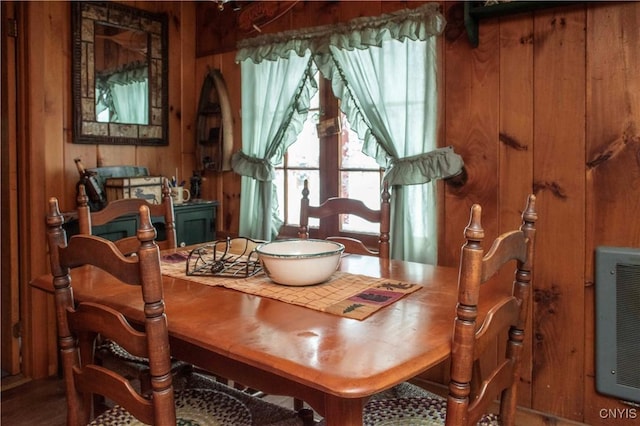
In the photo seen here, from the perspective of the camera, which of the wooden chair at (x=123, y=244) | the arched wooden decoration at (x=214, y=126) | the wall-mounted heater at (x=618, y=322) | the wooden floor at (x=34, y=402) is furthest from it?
the arched wooden decoration at (x=214, y=126)

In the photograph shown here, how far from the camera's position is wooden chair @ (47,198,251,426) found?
3.70ft

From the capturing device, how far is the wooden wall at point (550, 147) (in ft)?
6.77

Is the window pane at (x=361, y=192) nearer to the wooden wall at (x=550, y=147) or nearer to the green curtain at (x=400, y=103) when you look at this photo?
the green curtain at (x=400, y=103)

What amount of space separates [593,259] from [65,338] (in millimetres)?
1901

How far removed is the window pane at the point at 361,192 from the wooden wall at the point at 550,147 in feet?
1.40

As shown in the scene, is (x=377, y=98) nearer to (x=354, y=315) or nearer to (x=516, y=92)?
Answer: (x=516, y=92)

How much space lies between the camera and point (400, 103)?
2605mm

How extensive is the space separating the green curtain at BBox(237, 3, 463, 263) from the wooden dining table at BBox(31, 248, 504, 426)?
94 centimetres

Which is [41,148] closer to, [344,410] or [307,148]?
[307,148]

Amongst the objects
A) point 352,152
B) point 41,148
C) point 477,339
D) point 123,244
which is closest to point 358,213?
point 352,152

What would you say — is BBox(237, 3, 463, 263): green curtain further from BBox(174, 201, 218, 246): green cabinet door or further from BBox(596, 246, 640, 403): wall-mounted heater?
BBox(174, 201, 218, 246): green cabinet door

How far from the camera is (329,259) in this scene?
1555mm

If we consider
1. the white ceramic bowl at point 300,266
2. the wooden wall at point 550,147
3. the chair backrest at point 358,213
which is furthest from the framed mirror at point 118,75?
the white ceramic bowl at point 300,266

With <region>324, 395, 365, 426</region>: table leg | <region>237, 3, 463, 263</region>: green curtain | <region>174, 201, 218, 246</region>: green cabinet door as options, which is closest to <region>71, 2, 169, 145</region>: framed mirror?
<region>174, 201, 218, 246</region>: green cabinet door
